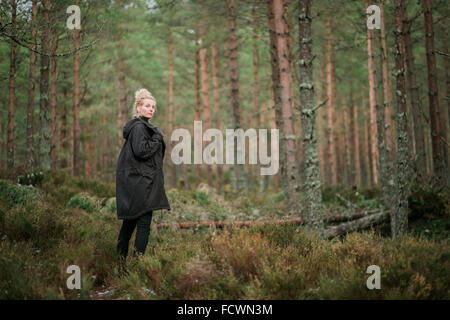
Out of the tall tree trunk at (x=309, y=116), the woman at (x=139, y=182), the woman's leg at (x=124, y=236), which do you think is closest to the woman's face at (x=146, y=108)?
the woman at (x=139, y=182)

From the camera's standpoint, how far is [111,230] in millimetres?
5594

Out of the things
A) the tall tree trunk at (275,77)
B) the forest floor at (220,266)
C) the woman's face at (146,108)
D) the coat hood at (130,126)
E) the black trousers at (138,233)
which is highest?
the tall tree trunk at (275,77)

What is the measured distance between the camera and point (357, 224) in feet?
25.0

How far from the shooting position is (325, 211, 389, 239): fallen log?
7.29 metres

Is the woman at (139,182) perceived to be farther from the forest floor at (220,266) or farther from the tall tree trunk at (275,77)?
the tall tree trunk at (275,77)

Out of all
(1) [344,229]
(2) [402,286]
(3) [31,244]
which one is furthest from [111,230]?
(1) [344,229]

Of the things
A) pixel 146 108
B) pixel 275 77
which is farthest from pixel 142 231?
pixel 275 77

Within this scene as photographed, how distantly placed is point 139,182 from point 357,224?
573 centimetres

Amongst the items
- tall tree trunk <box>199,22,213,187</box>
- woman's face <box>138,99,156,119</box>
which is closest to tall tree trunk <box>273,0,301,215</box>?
woman's face <box>138,99,156,119</box>

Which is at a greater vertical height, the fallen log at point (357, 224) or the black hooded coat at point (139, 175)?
the black hooded coat at point (139, 175)

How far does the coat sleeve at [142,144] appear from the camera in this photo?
3971 mm

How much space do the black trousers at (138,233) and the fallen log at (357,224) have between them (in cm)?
450

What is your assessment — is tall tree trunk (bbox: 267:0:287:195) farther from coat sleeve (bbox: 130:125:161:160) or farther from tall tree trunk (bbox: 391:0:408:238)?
coat sleeve (bbox: 130:125:161:160)

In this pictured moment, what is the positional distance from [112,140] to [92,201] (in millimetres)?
31063
